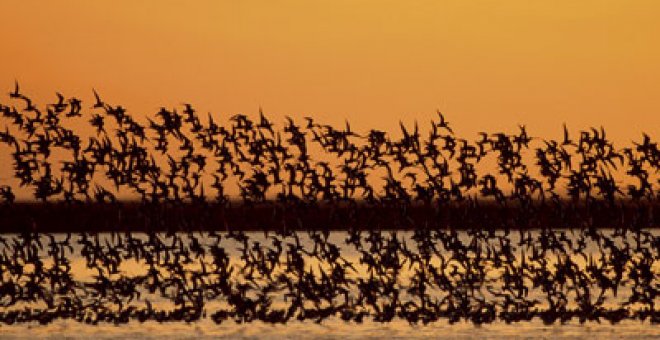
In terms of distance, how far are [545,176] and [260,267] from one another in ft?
13.3

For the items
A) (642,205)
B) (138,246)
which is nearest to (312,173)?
(138,246)

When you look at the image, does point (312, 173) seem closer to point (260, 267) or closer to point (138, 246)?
point (260, 267)

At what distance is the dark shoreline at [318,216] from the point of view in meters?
13.6

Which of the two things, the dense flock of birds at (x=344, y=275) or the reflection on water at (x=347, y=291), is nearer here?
the dense flock of birds at (x=344, y=275)

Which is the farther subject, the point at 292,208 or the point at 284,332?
the point at 284,332

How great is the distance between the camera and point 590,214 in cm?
1403

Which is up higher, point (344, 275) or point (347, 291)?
point (344, 275)

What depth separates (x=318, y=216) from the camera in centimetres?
1363

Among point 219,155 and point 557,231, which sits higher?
point 219,155

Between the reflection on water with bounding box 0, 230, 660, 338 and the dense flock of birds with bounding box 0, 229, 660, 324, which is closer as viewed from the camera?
the dense flock of birds with bounding box 0, 229, 660, 324

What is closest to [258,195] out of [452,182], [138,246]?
[138,246]

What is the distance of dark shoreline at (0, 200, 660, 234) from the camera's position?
44.6 ft

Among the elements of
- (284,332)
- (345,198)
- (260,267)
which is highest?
(345,198)

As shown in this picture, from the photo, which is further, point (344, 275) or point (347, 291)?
point (344, 275)
